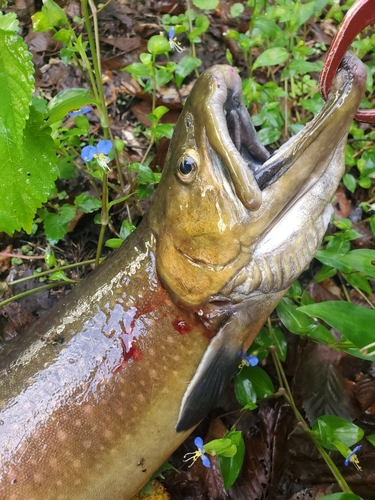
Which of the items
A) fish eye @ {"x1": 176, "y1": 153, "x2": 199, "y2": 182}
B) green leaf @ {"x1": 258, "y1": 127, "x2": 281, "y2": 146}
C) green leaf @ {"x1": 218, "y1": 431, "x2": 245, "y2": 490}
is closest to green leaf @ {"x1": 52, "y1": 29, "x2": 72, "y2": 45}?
fish eye @ {"x1": 176, "y1": 153, "x2": 199, "y2": 182}

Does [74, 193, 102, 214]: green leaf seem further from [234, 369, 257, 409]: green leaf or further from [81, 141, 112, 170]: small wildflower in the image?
[234, 369, 257, 409]: green leaf

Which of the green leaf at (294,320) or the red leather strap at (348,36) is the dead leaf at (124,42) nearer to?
the red leather strap at (348,36)

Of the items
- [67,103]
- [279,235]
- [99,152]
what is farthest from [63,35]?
[279,235]

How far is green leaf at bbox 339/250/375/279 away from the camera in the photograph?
6.01 ft

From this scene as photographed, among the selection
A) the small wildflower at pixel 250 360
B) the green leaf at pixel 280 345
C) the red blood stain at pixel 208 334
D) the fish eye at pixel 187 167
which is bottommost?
the green leaf at pixel 280 345

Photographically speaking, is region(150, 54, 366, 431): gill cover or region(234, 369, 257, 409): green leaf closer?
region(150, 54, 366, 431): gill cover

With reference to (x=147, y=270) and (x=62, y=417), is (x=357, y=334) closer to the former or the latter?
(x=147, y=270)

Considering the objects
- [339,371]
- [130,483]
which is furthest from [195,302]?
[339,371]

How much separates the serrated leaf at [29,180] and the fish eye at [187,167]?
63 centimetres

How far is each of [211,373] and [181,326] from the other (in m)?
0.24

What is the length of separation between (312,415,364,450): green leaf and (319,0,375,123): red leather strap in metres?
1.24

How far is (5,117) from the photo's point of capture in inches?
57.8

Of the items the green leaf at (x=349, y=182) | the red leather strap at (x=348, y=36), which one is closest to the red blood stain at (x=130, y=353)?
the red leather strap at (x=348, y=36)

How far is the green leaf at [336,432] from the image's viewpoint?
5.91 feet
